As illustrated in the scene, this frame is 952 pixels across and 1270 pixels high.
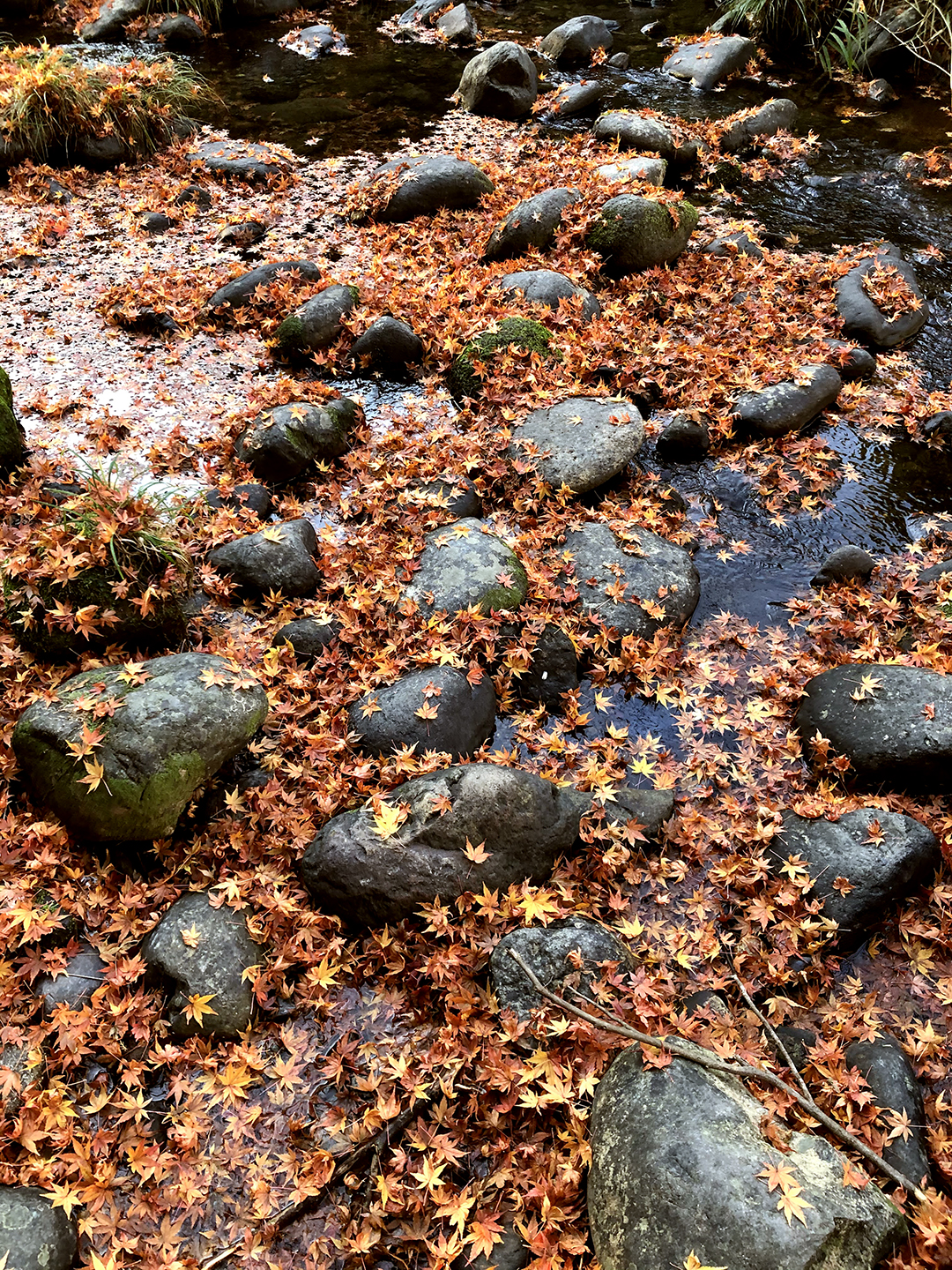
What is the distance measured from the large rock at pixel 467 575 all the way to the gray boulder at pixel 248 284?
13.8 ft

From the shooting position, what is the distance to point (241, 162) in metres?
10.3

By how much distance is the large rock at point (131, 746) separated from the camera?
375cm

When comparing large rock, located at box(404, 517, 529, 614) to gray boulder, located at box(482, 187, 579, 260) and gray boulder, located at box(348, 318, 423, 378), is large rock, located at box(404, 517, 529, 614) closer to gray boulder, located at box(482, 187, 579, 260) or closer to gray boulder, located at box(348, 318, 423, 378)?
gray boulder, located at box(348, 318, 423, 378)

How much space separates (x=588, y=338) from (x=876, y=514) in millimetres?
3079

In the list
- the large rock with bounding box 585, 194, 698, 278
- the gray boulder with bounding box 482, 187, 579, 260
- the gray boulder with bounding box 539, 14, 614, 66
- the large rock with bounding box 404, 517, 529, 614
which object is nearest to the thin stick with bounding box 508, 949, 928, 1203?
the large rock with bounding box 404, 517, 529, 614

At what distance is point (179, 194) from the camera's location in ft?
31.7

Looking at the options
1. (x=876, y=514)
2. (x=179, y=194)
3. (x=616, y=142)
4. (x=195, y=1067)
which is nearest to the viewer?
(x=195, y=1067)

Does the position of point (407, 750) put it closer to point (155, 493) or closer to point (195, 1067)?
point (195, 1067)

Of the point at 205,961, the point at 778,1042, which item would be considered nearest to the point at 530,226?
the point at 205,961

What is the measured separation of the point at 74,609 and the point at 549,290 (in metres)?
5.50

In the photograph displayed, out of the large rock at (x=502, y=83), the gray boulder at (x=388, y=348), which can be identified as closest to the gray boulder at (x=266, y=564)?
the gray boulder at (x=388, y=348)

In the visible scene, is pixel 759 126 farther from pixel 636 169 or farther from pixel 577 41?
pixel 577 41

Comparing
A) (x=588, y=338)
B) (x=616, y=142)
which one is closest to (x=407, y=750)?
(x=588, y=338)

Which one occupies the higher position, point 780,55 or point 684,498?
point 780,55
